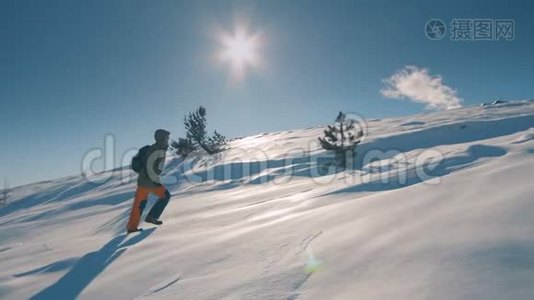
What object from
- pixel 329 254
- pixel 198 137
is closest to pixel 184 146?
pixel 198 137

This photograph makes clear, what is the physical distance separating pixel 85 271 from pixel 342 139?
18.4m

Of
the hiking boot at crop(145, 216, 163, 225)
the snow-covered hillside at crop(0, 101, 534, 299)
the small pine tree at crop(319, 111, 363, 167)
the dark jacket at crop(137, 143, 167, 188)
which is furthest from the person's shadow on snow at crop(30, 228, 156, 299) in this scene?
the small pine tree at crop(319, 111, 363, 167)

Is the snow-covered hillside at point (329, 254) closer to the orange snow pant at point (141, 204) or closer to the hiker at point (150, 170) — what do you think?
the orange snow pant at point (141, 204)

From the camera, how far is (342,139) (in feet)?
68.2

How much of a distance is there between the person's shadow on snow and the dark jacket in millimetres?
1216

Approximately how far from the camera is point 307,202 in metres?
5.23

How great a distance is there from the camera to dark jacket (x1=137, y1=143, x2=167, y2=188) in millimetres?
5703

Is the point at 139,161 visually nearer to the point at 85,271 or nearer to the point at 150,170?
the point at 150,170

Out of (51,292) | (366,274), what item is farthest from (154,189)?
(366,274)

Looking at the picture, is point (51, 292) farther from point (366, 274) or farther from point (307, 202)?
point (307, 202)

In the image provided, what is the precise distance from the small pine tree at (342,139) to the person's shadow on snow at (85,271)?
16822 mm

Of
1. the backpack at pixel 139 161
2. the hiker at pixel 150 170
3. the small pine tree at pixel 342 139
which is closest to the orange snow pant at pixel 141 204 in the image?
the hiker at pixel 150 170

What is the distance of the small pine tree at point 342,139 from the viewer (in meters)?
20.5

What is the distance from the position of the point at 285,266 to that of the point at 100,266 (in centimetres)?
A: 204
